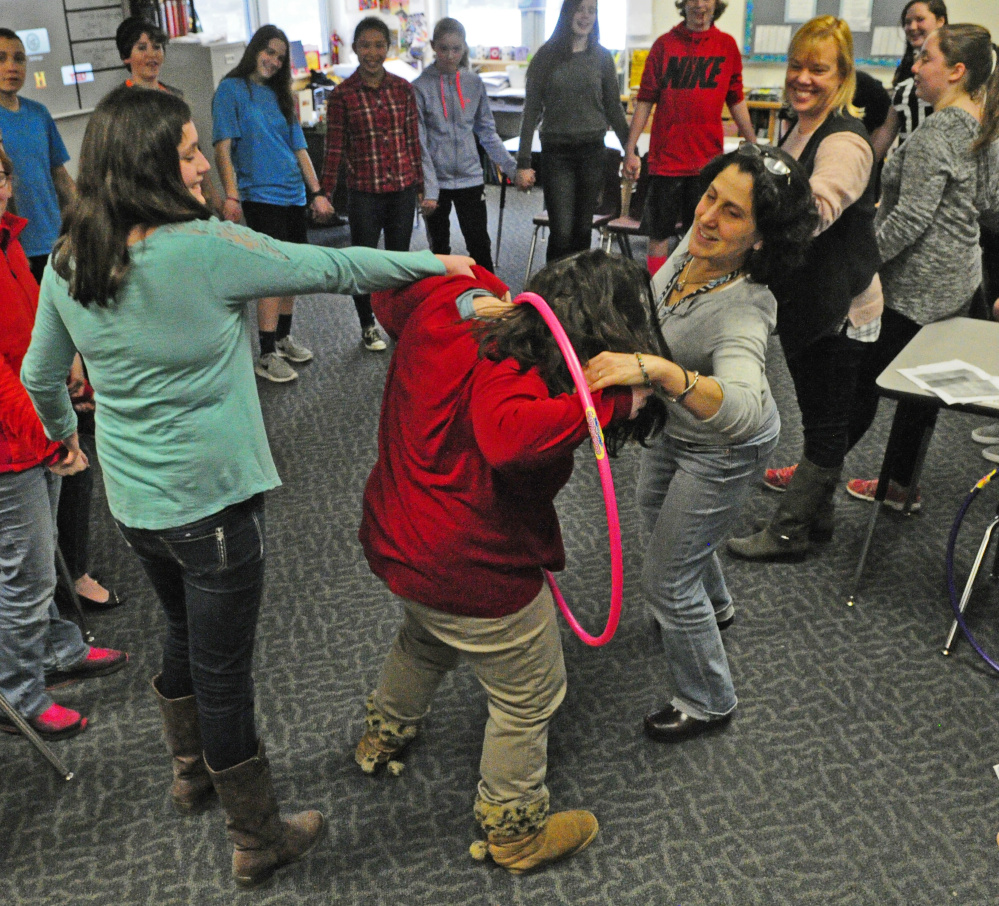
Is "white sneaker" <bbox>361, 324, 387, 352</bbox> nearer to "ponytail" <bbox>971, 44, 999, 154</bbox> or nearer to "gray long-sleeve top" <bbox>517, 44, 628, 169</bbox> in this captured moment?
"gray long-sleeve top" <bbox>517, 44, 628, 169</bbox>

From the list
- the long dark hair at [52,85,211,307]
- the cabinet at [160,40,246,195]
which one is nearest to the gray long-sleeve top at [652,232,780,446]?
the long dark hair at [52,85,211,307]

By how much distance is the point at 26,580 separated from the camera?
6.86 ft

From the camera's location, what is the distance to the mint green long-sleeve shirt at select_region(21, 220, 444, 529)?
140 centimetres

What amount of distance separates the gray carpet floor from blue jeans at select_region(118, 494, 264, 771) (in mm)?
417

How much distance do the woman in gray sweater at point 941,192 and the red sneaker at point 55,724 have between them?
2.38 meters

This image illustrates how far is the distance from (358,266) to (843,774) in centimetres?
164

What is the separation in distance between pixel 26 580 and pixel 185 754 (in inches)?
21.5

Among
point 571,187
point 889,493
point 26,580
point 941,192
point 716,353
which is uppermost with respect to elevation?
point 941,192

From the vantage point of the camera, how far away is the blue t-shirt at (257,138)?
409 cm

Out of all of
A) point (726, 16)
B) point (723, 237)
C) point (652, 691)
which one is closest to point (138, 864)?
point (652, 691)

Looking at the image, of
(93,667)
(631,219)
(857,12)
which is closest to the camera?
(93,667)

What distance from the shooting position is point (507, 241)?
6.84 meters

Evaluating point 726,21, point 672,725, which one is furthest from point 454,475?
point 726,21

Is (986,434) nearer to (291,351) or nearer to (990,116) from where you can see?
(990,116)
